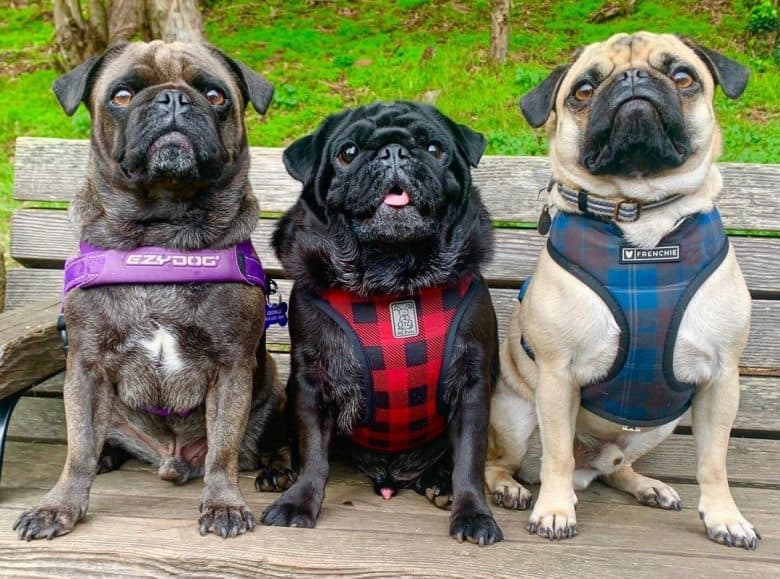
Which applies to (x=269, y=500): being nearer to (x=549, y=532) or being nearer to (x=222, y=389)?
(x=222, y=389)

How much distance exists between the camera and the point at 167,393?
91.7 inches

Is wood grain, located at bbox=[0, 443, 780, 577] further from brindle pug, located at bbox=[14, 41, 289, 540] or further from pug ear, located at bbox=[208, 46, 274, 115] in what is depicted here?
pug ear, located at bbox=[208, 46, 274, 115]

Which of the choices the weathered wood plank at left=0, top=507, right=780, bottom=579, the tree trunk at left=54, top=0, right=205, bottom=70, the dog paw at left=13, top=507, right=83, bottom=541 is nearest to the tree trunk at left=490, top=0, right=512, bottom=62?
the tree trunk at left=54, top=0, right=205, bottom=70

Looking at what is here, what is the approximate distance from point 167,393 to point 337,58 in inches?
212

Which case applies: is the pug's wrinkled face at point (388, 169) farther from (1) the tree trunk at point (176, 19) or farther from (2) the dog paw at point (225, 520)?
(1) the tree trunk at point (176, 19)

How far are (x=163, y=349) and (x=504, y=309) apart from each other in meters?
1.39

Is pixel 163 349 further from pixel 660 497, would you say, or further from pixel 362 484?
pixel 660 497

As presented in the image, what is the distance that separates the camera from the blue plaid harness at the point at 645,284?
2.13m

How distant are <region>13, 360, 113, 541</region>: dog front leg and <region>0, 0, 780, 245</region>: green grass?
8.49ft

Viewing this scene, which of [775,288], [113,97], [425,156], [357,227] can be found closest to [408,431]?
[357,227]

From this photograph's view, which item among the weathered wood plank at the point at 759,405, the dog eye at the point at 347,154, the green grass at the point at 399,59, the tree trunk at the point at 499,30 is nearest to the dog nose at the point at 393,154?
the dog eye at the point at 347,154

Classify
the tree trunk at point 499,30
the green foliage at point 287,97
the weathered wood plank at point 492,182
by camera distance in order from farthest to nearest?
the tree trunk at point 499,30, the green foliage at point 287,97, the weathered wood plank at point 492,182

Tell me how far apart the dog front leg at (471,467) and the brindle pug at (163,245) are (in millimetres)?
568

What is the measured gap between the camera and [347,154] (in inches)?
90.2
